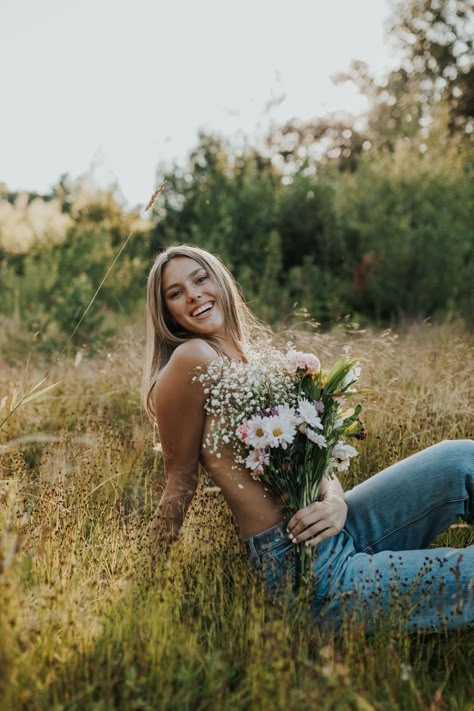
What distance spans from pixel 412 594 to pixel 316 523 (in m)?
0.38

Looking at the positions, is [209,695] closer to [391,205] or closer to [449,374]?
[449,374]

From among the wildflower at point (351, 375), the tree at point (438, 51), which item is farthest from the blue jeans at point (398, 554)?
the tree at point (438, 51)

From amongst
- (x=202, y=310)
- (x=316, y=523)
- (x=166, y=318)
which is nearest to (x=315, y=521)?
(x=316, y=523)

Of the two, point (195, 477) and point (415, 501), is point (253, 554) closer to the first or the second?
point (195, 477)

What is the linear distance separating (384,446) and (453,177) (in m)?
8.28

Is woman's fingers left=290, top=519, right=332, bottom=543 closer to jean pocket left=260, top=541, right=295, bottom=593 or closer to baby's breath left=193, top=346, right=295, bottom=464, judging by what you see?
jean pocket left=260, top=541, right=295, bottom=593

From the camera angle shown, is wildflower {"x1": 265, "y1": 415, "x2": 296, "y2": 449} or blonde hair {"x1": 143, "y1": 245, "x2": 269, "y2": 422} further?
blonde hair {"x1": 143, "y1": 245, "x2": 269, "y2": 422}

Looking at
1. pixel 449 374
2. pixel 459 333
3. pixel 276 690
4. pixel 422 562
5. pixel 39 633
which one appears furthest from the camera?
pixel 459 333

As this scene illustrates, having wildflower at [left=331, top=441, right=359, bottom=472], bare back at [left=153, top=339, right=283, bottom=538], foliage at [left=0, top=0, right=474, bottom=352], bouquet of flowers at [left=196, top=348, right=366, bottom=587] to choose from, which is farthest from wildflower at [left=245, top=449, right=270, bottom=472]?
foliage at [left=0, top=0, right=474, bottom=352]

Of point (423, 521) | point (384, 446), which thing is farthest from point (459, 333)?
point (423, 521)

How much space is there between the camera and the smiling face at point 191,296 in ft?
9.04

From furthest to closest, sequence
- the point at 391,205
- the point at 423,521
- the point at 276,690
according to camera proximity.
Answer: the point at 391,205 → the point at 423,521 → the point at 276,690

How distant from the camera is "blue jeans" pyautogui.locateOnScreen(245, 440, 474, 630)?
2.15 m

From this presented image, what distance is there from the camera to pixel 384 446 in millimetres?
3750
